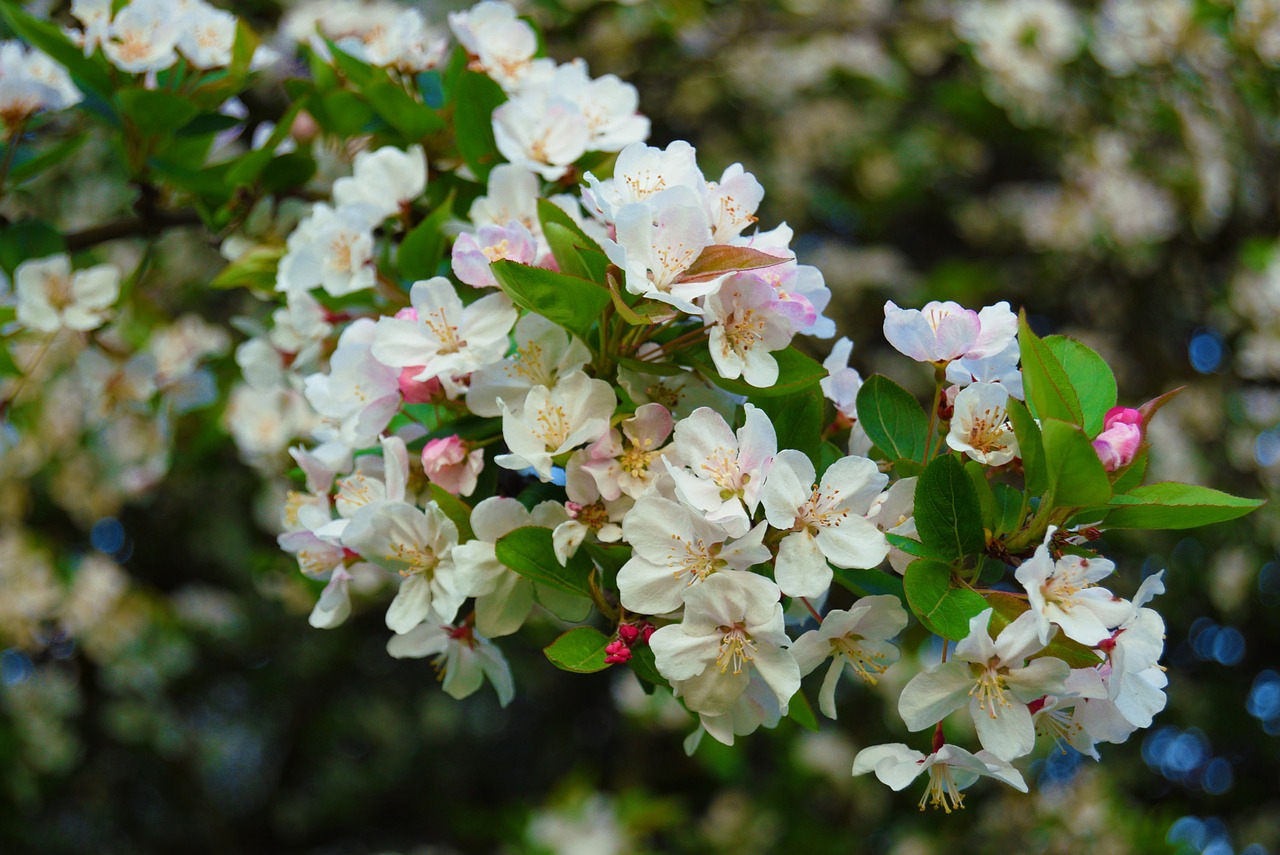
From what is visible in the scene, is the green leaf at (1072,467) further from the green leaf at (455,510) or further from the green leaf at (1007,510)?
the green leaf at (455,510)

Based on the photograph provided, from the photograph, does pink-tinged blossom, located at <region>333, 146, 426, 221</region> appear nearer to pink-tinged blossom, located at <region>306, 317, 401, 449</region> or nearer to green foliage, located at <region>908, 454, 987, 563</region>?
pink-tinged blossom, located at <region>306, 317, 401, 449</region>

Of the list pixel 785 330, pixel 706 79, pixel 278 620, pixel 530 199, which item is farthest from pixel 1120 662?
pixel 278 620

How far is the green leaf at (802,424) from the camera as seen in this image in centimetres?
86

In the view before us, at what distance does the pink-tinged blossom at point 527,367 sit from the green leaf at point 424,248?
0.27 m

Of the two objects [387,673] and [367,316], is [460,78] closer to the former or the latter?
[367,316]

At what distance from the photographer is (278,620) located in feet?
13.5

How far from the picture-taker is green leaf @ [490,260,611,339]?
2.68 feet

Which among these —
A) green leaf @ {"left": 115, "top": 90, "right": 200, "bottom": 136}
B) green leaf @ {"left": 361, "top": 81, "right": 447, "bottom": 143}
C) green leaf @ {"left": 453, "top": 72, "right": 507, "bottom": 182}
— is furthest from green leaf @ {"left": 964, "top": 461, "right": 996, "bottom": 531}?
green leaf @ {"left": 115, "top": 90, "right": 200, "bottom": 136}

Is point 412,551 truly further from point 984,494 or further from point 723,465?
point 984,494

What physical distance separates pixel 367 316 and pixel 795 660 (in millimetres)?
728

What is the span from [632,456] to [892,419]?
232 millimetres

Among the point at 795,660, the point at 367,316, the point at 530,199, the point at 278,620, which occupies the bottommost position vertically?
the point at 278,620

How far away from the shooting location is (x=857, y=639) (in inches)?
32.3

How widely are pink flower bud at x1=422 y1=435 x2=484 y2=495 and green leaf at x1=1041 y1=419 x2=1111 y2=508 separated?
49 cm
